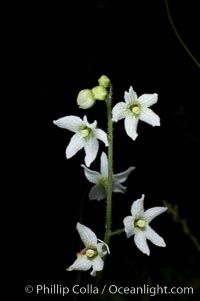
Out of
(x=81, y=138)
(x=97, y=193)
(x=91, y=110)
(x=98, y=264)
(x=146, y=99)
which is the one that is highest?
(x=91, y=110)

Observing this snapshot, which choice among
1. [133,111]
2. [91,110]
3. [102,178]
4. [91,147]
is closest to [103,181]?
[102,178]

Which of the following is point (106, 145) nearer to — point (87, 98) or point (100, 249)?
point (87, 98)

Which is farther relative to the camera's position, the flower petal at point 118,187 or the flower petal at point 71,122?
the flower petal at point 118,187

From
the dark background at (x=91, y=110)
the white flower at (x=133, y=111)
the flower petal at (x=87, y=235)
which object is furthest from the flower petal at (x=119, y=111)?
the dark background at (x=91, y=110)

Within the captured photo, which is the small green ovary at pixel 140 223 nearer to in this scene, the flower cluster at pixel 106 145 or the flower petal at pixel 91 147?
the flower cluster at pixel 106 145

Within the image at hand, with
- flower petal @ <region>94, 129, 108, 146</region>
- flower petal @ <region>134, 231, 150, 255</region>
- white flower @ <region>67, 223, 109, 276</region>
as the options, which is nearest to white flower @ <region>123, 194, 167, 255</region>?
flower petal @ <region>134, 231, 150, 255</region>


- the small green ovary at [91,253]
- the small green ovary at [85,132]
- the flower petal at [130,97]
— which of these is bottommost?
the small green ovary at [91,253]
